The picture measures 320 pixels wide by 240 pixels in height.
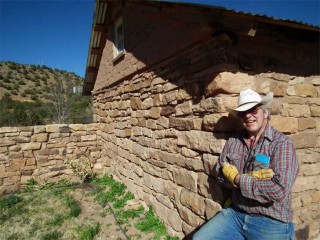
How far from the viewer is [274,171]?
2.13 m

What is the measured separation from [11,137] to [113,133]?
293cm

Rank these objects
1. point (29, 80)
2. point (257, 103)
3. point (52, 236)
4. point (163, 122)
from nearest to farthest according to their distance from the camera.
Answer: point (257, 103), point (163, 122), point (52, 236), point (29, 80)

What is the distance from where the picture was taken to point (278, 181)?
2061mm

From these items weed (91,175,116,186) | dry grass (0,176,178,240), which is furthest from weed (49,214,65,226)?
weed (91,175,116,186)

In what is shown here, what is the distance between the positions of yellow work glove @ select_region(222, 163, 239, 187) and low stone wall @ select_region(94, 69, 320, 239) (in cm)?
40

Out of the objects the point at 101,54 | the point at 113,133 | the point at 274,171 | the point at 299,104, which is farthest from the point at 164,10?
the point at 101,54

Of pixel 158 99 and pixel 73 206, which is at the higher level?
pixel 158 99

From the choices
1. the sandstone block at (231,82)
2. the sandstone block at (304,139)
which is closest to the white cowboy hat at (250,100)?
the sandstone block at (231,82)

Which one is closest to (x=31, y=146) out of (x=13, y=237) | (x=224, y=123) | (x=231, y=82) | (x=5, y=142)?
(x=5, y=142)

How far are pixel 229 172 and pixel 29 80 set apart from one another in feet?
111

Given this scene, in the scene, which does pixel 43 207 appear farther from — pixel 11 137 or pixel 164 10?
pixel 164 10

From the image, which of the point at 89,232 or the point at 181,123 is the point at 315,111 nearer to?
the point at 181,123

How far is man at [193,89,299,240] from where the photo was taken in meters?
2.11

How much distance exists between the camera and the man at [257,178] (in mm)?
2107
